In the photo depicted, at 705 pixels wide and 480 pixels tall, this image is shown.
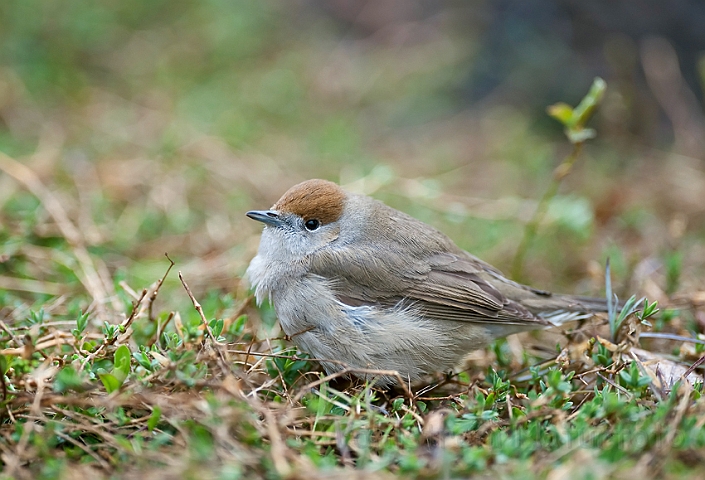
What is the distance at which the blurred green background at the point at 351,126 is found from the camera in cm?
539

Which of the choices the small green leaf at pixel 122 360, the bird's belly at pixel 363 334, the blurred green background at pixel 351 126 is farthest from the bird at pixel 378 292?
the small green leaf at pixel 122 360

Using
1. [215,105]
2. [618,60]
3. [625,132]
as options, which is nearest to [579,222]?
[625,132]

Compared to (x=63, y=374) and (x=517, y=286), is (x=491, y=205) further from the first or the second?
(x=63, y=374)

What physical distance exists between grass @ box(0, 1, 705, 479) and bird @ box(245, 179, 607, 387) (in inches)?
7.3

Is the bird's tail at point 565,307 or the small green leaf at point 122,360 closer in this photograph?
the small green leaf at point 122,360

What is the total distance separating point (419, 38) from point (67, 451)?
325 inches

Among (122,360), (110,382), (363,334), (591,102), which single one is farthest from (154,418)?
(591,102)

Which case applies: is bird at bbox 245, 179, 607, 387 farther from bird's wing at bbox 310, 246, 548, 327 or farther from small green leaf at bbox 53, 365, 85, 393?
small green leaf at bbox 53, 365, 85, 393

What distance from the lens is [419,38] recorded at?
385 inches

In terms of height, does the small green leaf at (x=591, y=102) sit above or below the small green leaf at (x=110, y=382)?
above

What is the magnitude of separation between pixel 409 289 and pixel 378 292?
19 cm

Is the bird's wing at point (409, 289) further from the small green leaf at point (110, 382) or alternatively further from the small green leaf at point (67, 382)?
the small green leaf at point (67, 382)

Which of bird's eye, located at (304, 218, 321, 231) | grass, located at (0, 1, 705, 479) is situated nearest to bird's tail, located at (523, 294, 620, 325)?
grass, located at (0, 1, 705, 479)

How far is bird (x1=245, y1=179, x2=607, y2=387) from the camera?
12.5 ft
